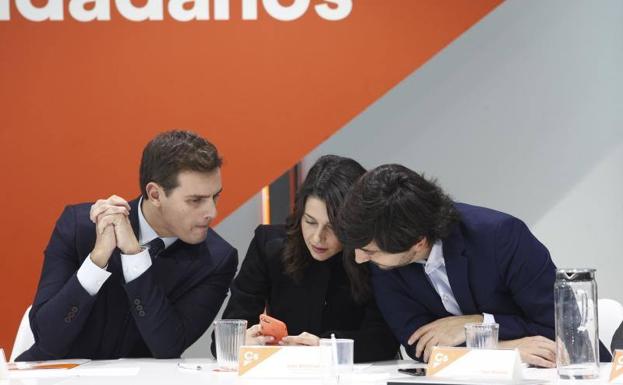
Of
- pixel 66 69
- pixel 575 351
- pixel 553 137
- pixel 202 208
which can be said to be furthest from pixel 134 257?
pixel 553 137

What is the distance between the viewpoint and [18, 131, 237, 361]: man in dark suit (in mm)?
2836

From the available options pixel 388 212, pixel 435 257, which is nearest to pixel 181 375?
pixel 388 212

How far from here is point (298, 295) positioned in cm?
304

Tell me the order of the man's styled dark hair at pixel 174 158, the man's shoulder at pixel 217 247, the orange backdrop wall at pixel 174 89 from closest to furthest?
the man's styled dark hair at pixel 174 158 < the man's shoulder at pixel 217 247 < the orange backdrop wall at pixel 174 89

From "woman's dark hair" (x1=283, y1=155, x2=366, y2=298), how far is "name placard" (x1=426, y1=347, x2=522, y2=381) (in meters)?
0.78

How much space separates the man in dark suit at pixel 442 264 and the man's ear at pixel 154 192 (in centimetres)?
80

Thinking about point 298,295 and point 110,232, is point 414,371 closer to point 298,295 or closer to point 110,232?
point 298,295

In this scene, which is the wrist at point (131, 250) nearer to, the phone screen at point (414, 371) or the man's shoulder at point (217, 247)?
the man's shoulder at point (217, 247)

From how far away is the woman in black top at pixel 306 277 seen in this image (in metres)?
2.88

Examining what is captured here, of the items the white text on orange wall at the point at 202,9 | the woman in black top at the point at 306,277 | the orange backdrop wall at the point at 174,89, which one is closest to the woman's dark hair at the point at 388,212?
the woman in black top at the point at 306,277

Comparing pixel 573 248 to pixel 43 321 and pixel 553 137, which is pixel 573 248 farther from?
pixel 43 321

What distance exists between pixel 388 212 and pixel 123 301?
104 centimetres

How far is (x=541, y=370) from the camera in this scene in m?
2.30

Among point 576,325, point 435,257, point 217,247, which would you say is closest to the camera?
point 576,325
